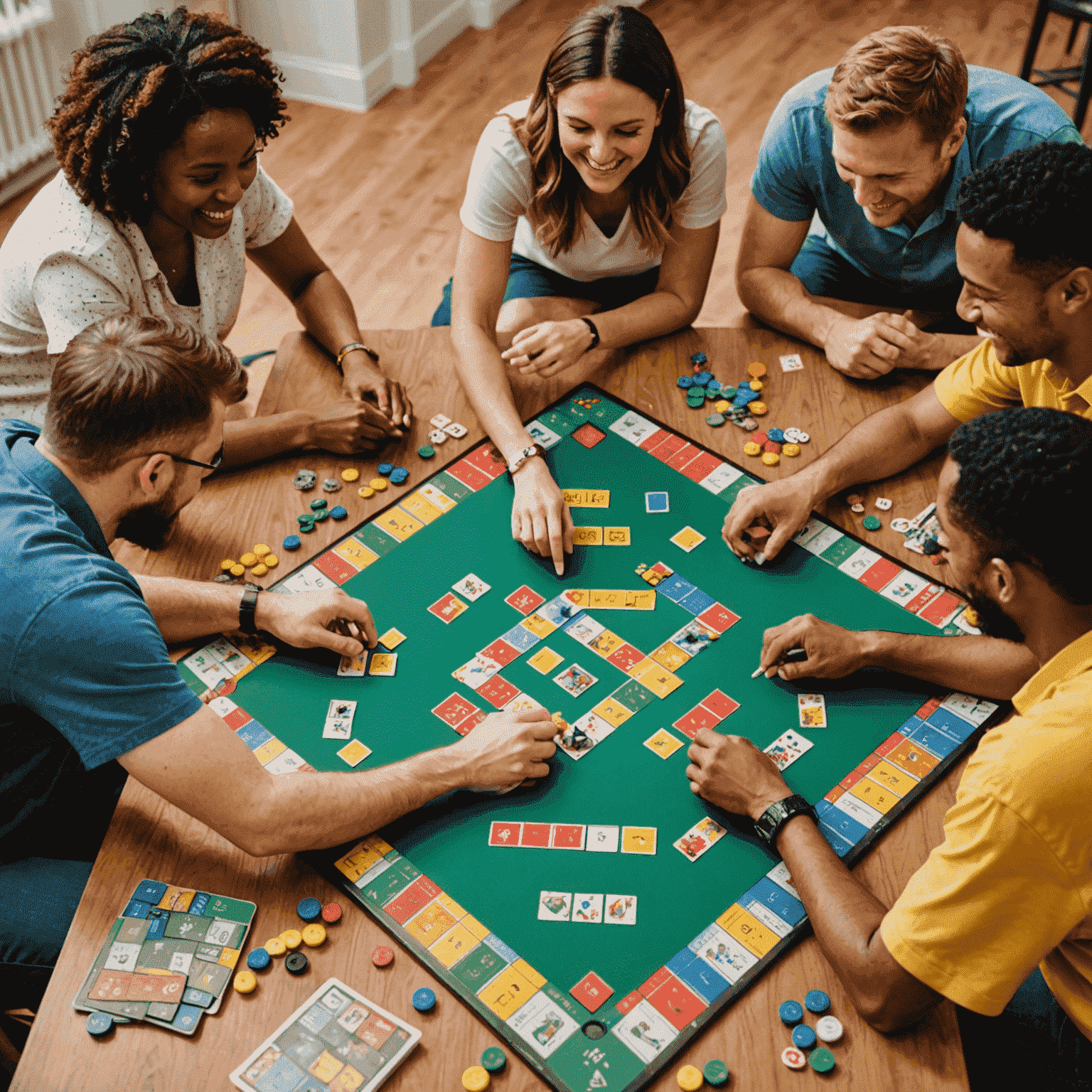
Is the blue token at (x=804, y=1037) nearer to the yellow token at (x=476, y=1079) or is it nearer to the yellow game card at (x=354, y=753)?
the yellow token at (x=476, y=1079)

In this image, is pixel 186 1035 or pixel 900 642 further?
pixel 900 642

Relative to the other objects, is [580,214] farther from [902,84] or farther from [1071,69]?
[1071,69]

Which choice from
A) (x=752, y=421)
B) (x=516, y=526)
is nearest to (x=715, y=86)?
(x=752, y=421)

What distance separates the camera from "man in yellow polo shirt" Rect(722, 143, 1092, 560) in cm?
172

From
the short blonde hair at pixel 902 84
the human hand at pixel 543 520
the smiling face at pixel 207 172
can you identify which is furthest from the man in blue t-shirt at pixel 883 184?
the smiling face at pixel 207 172

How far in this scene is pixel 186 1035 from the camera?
1.38 m

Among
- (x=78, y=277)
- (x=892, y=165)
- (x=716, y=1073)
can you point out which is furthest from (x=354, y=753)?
(x=892, y=165)

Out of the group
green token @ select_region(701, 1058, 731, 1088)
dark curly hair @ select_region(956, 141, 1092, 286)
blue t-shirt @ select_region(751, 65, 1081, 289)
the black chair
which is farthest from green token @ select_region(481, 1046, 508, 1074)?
the black chair

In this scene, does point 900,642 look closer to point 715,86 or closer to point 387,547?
Result: point 387,547

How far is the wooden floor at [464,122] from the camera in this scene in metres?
4.14

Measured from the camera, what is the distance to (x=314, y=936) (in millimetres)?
1465

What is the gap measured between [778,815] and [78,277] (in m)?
1.56

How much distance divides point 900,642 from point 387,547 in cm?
89

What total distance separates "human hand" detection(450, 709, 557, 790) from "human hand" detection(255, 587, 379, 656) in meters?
0.27
